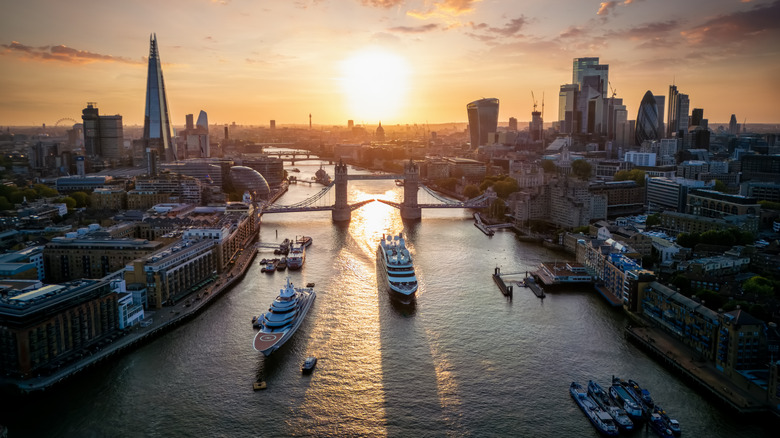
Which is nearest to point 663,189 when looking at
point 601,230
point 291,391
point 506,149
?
point 601,230

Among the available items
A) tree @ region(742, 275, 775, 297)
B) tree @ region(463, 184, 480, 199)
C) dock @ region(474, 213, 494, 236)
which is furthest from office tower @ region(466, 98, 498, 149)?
tree @ region(742, 275, 775, 297)

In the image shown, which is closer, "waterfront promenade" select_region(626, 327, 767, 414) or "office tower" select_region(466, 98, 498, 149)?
"waterfront promenade" select_region(626, 327, 767, 414)

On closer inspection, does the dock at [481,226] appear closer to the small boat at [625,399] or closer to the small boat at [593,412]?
the small boat at [625,399]

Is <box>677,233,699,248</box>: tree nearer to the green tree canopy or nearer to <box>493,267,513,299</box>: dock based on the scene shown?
<box>493,267,513,299</box>: dock

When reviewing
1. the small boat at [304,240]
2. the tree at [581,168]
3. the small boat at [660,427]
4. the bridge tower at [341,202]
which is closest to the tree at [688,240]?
the small boat at [660,427]

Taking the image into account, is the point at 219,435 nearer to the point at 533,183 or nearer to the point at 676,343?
the point at 676,343

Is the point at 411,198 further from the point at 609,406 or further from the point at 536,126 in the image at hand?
the point at 536,126

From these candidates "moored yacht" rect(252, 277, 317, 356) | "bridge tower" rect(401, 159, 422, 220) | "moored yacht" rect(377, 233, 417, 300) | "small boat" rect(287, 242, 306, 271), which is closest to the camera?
"moored yacht" rect(252, 277, 317, 356)
